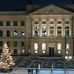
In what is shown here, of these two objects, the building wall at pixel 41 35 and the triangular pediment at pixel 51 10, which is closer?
the building wall at pixel 41 35

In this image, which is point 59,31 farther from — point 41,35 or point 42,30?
point 41,35

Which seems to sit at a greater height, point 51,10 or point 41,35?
point 51,10

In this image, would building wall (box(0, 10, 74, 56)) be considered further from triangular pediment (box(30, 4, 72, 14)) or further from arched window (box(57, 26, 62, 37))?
triangular pediment (box(30, 4, 72, 14))

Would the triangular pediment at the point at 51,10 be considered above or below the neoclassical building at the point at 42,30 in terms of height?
above

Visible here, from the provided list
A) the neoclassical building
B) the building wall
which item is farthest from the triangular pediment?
the building wall

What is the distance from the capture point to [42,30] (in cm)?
8888

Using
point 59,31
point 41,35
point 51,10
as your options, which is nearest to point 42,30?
point 41,35

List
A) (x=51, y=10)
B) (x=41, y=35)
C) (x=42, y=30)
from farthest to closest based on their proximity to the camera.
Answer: (x=42, y=30), (x=41, y=35), (x=51, y=10)

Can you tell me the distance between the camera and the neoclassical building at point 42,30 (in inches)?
3455

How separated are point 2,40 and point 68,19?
16.9 meters

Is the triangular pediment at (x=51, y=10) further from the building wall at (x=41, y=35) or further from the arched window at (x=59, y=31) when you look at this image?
the arched window at (x=59, y=31)

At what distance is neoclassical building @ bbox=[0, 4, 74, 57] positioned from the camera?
8775 cm

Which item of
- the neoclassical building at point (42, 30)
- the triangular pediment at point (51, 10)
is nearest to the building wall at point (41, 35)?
the neoclassical building at point (42, 30)

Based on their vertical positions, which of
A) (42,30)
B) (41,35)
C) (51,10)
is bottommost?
(41,35)
